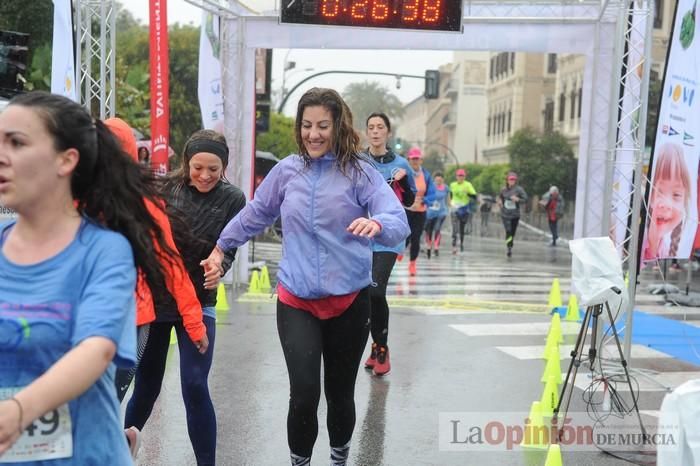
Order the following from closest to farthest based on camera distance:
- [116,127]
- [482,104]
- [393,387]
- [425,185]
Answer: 1. [116,127]
2. [393,387]
3. [425,185]
4. [482,104]

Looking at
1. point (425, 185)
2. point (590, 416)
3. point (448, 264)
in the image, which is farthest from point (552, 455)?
point (448, 264)

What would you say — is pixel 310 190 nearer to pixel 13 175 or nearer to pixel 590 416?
pixel 13 175

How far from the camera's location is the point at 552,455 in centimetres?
487

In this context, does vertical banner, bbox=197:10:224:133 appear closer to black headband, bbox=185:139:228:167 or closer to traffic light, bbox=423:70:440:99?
black headband, bbox=185:139:228:167

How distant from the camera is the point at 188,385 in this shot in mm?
4645

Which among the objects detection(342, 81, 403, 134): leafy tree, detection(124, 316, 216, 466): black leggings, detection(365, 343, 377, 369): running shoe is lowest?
detection(365, 343, 377, 369): running shoe

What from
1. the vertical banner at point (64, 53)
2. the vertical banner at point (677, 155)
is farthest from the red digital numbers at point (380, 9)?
the vertical banner at point (677, 155)

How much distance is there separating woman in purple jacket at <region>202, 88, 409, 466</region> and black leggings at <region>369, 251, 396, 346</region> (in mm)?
2758

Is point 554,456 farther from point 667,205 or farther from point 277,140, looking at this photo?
point 277,140

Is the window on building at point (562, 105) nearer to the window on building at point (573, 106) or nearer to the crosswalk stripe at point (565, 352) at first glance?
the window on building at point (573, 106)

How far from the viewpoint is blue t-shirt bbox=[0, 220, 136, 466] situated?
220cm

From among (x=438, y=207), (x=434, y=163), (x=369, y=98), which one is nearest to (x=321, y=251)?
(x=438, y=207)

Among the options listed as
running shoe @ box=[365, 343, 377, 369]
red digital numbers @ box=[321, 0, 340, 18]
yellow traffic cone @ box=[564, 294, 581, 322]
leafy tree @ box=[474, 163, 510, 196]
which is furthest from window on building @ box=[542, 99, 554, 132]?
running shoe @ box=[365, 343, 377, 369]

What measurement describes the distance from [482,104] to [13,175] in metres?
96.0
